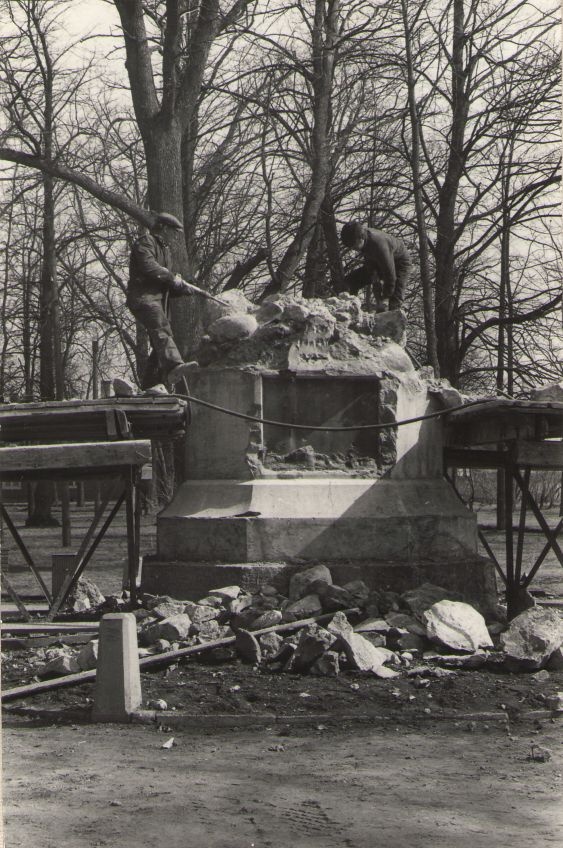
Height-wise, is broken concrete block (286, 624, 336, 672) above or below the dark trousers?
below

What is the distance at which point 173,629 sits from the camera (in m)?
8.36

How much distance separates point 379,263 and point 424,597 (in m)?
4.00

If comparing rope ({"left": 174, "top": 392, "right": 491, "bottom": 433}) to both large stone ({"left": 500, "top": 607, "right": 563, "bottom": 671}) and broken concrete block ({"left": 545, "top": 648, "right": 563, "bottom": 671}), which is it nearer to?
large stone ({"left": 500, "top": 607, "right": 563, "bottom": 671})

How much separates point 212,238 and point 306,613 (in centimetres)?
1346

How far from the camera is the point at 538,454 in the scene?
994 centimetres

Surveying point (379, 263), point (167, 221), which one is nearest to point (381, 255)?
point (379, 263)

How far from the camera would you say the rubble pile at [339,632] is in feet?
25.2

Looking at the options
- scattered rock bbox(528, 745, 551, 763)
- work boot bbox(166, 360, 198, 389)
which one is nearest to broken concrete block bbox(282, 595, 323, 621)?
work boot bbox(166, 360, 198, 389)

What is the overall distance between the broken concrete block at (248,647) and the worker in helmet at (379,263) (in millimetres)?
4798

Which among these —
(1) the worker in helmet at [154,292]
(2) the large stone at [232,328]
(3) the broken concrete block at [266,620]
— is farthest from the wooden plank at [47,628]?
(1) the worker in helmet at [154,292]

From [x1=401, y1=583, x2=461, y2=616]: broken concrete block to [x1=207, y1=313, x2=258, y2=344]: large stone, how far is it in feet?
9.18

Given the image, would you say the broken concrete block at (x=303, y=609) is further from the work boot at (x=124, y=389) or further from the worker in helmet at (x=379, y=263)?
the worker in helmet at (x=379, y=263)

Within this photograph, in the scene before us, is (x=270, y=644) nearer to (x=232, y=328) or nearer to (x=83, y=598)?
(x=232, y=328)

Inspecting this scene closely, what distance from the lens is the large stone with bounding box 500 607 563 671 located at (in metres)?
7.81
